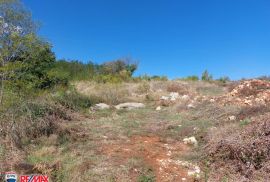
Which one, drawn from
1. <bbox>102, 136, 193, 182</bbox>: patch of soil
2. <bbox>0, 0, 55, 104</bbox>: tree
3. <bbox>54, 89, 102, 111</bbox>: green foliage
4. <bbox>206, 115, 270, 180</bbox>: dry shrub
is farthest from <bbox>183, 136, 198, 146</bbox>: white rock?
<bbox>54, 89, 102, 111</bbox>: green foliage

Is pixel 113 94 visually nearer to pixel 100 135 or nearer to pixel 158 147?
pixel 100 135

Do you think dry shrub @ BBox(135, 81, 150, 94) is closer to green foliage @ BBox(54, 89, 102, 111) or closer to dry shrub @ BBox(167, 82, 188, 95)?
dry shrub @ BBox(167, 82, 188, 95)

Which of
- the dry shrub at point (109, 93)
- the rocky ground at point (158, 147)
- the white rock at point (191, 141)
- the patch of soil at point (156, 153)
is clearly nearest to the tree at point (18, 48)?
the rocky ground at point (158, 147)

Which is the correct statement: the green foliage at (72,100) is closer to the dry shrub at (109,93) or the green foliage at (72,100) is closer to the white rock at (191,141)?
the dry shrub at (109,93)

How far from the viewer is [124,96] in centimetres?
1509

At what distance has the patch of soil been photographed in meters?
5.48

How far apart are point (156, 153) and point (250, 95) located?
7562mm

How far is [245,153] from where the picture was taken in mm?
5414

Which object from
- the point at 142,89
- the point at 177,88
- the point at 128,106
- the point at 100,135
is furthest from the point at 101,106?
the point at 177,88

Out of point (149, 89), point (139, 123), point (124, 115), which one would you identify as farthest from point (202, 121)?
point (149, 89)

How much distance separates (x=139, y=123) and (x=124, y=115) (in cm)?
137

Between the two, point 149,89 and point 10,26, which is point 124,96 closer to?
point 149,89

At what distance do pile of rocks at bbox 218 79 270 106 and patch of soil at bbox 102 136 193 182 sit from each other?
4.98 m

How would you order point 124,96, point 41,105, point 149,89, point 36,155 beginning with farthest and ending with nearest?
point 149,89 < point 124,96 < point 41,105 < point 36,155
